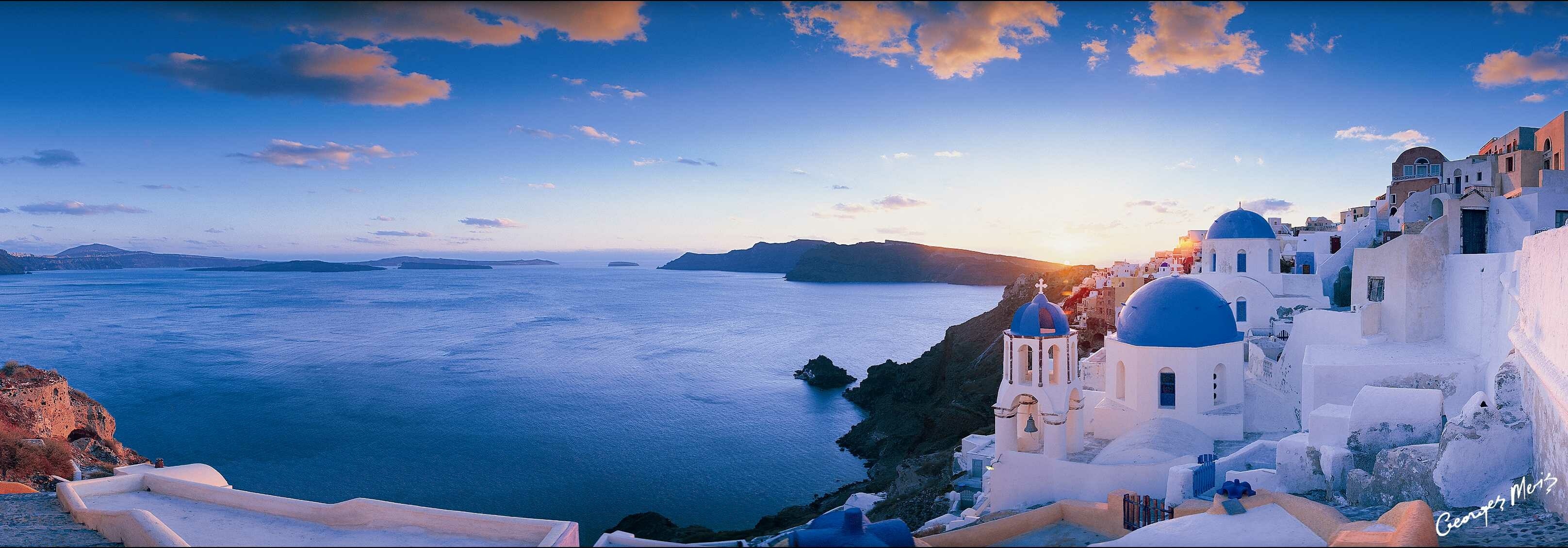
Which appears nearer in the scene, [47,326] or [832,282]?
[47,326]

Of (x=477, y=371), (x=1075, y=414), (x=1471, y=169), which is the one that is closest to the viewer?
(x=1075, y=414)

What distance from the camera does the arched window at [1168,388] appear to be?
46.1ft

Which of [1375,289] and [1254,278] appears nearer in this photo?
[1375,289]

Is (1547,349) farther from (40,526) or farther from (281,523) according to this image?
(40,526)

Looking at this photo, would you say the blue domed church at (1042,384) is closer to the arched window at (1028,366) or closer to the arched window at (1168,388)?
the arched window at (1028,366)

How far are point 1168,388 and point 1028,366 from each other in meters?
2.63

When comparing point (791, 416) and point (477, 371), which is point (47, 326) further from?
point (791, 416)

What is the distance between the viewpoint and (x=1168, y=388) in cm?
1418

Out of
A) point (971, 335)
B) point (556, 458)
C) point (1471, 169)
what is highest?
point (1471, 169)

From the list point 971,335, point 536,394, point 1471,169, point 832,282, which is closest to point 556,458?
point 536,394

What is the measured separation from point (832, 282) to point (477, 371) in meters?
105

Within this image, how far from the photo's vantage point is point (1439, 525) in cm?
679

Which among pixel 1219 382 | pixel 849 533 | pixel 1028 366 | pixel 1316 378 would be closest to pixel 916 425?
pixel 1028 366
